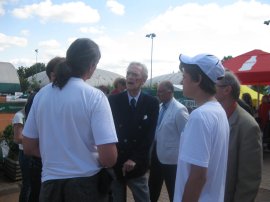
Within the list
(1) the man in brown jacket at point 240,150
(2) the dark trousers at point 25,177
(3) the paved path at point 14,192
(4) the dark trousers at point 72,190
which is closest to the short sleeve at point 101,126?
(4) the dark trousers at point 72,190

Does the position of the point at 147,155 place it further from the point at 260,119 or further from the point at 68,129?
the point at 260,119

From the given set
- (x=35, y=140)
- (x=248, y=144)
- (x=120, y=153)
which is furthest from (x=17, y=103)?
(x=248, y=144)

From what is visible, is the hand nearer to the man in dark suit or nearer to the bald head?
the man in dark suit

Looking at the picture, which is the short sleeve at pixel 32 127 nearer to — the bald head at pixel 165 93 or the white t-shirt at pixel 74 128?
the white t-shirt at pixel 74 128

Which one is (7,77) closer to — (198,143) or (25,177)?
(25,177)

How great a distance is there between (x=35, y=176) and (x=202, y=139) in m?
2.14

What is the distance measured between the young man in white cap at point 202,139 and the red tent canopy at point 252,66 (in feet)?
22.1

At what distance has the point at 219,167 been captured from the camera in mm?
1942

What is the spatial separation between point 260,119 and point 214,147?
970cm

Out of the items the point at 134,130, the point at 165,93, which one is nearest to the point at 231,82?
the point at 134,130

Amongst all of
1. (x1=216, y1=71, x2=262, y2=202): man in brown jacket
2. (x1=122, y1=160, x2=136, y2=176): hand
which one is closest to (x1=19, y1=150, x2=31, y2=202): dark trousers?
(x1=122, y1=160, x2=136, y2=176): hand

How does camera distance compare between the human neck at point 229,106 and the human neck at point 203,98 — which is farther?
the human neck at point 229,106

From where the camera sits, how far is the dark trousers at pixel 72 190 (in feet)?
6.87

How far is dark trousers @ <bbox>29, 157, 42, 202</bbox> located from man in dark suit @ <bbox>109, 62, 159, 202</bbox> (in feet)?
2.47
